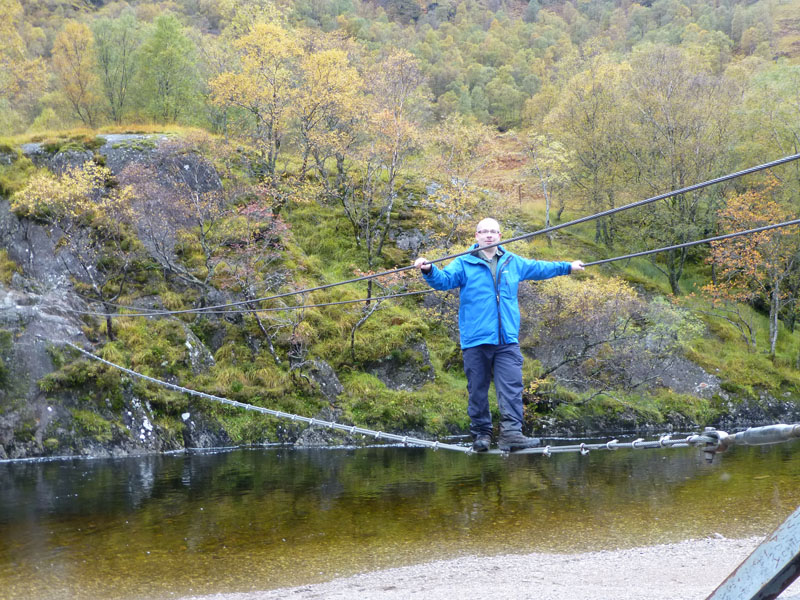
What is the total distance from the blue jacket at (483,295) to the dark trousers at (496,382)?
14cm

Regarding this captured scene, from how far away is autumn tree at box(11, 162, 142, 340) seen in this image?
2347 centimetres

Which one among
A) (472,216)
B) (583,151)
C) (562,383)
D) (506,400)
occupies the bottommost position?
(562,383)

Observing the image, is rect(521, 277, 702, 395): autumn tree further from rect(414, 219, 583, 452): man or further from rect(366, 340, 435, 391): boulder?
rect(414, 219, 583, 452): man

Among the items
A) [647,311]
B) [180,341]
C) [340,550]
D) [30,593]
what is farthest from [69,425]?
[647,311]

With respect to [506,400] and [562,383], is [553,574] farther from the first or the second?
[562,383]

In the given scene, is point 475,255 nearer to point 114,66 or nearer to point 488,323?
point 488,323

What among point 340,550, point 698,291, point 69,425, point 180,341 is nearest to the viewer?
point 340,550

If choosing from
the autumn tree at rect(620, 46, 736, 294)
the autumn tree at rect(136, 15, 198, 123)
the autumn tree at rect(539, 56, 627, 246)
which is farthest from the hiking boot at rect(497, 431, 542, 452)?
the autumn tree at rect(136, 15, 198, 123)

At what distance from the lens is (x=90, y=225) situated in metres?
24.8

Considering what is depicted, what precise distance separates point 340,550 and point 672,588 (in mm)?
5322

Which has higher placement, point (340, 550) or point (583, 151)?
point (583, 151)

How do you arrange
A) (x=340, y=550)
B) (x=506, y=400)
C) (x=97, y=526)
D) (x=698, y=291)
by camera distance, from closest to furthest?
(x=506, y=400) → (x=340, y=550) → (x=97, y=526) → (x=698, y=291)

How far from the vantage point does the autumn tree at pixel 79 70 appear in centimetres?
3828

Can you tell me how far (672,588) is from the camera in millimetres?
9266
